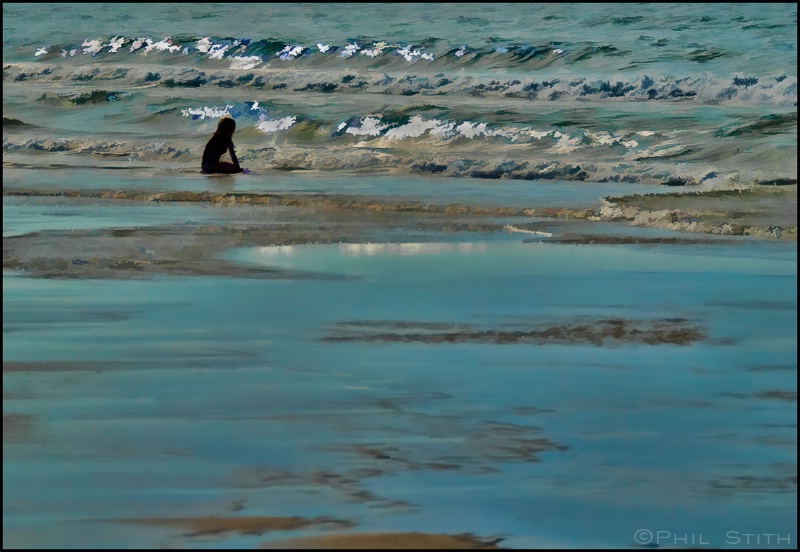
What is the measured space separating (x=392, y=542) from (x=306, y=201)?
8732 millimetres

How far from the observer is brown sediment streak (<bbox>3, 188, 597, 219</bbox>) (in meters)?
11.4

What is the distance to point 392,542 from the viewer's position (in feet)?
11.9

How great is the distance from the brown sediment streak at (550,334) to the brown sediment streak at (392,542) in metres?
2.47

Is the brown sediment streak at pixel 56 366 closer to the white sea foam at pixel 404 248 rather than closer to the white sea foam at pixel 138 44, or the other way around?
the white sea foam at pixel 404 248

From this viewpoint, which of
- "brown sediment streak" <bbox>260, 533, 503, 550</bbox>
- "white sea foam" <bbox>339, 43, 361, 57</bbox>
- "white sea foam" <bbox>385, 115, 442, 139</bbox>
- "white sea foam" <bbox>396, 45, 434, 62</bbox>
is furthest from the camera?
"white sea foam" <bbox>339, 43, 361, 57</bbox>

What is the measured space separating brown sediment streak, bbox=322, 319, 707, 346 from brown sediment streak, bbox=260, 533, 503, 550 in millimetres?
2468

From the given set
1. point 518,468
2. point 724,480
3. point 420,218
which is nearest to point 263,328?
point 518,468

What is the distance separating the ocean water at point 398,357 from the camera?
3924 millimetres

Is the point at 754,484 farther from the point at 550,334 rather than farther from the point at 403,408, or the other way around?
the point at 550,334

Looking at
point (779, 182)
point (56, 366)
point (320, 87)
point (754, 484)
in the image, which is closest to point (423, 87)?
point (320, 87)

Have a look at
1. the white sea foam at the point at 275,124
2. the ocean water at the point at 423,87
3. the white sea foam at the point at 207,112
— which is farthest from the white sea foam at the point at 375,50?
the white sea foam at the point at 275,124

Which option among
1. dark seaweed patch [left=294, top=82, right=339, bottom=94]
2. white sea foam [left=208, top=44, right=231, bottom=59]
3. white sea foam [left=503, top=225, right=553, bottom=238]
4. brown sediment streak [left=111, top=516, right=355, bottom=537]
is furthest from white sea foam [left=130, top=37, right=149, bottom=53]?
brown sediment streak [left=111, top=516, right=355, bottom=537]

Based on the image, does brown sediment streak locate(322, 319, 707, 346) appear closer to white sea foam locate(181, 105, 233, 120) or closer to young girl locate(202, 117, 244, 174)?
young girl locate(202, 117, 244, 174)

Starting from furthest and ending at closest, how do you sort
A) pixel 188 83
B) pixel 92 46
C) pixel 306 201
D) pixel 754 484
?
pixel 92 46 < pixel 188 83 < pixel 306 201 < pixel 754 484
